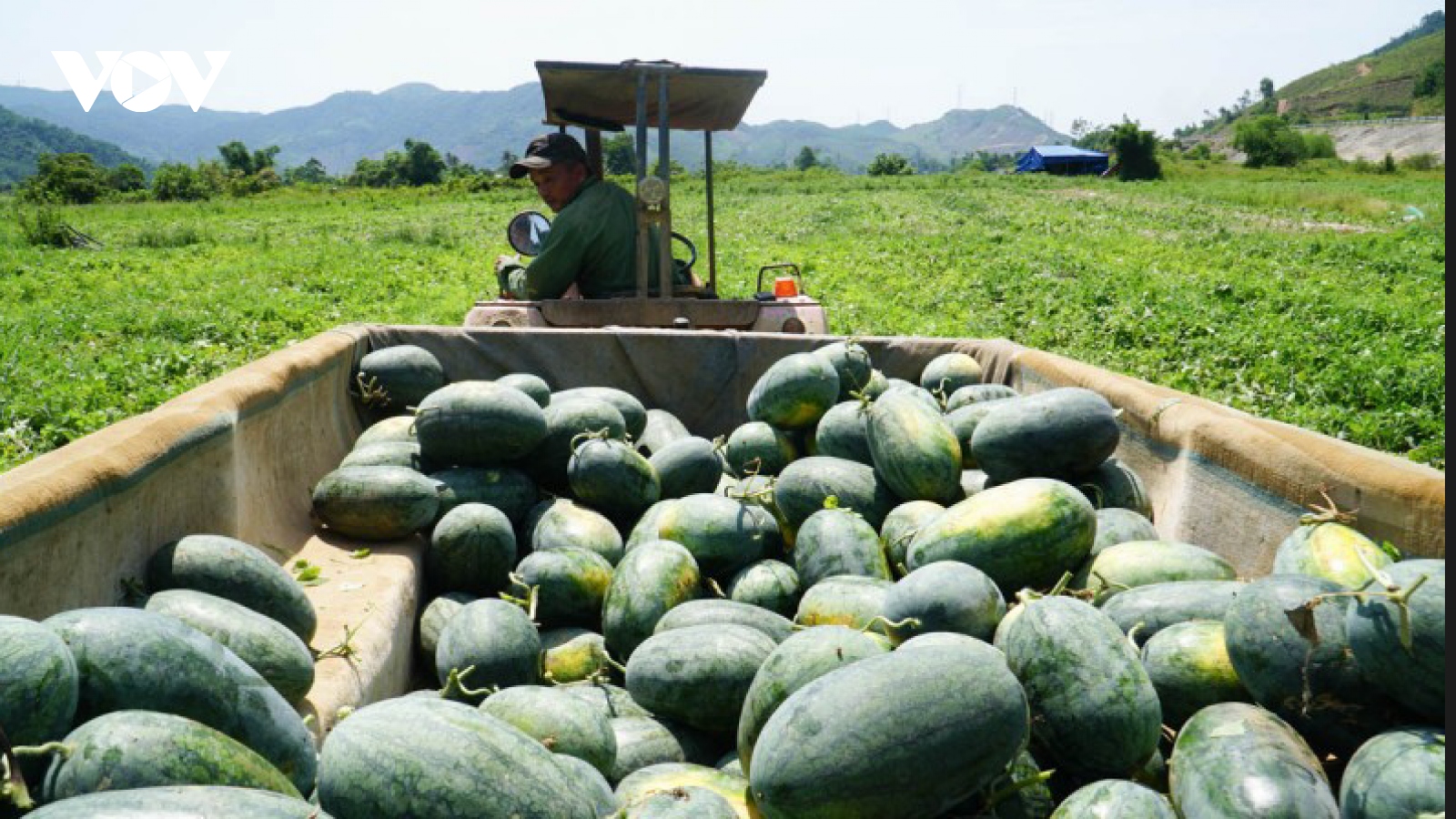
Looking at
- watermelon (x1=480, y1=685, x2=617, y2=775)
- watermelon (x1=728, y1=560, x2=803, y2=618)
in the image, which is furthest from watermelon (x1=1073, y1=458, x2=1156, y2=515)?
watermelon (x1=480, y1=685, x2=617, y2=775)

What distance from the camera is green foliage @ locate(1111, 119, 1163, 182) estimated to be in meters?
59.7

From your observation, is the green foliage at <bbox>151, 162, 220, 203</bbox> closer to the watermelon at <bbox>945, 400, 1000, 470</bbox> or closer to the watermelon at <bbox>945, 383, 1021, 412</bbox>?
the watermelon at <bbox>945, 383, 1021, 412</bbox>

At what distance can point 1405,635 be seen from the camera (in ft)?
6.41

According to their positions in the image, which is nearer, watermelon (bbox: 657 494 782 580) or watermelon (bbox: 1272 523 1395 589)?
watermelon (bbox: 1272 523 1395 589)

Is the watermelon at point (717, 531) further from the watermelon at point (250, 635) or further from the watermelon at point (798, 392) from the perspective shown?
the watermelon at point (250, 635)

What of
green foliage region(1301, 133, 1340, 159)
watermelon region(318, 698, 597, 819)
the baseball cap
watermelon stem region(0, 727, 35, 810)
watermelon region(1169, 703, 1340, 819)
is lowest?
watermelon region(1169, 703, 1340, 819)

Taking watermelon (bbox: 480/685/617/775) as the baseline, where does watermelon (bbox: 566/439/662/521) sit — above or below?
above

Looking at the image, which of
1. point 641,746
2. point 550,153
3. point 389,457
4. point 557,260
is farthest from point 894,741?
point 550,153

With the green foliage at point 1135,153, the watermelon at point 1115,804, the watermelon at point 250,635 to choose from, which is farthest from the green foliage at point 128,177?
the watermelon at point 1115,804

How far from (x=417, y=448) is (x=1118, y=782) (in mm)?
3199

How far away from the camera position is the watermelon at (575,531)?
12.8 ft

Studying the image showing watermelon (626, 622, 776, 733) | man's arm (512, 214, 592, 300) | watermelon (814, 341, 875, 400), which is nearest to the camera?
watermelon (626, 622, 776, 733)

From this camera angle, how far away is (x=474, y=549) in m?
3.90

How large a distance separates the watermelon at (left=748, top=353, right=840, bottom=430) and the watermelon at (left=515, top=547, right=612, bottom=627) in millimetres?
1156
